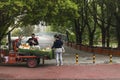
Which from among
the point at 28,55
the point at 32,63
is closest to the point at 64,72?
the point at 32,63

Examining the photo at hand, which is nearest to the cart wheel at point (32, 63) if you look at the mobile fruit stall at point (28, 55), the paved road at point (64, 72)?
the mobile fruit stall at point (28, 55)

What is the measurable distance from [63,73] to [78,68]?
254 centimetres

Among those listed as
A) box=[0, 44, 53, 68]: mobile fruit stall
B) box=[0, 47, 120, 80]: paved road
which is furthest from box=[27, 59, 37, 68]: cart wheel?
box=[0, 47, 120, 80]: paved road

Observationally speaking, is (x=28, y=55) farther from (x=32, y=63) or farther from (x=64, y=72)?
(x=64, y=72)

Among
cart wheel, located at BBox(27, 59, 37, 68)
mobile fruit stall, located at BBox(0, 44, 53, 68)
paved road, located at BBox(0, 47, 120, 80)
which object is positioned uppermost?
mobile fruit stall, located at BBox(0, 44, 53, 68)

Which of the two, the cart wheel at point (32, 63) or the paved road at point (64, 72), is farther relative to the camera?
the cart wheel at point (32, 63)

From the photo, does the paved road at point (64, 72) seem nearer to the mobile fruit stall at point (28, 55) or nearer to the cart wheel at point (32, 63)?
the cart wheel at point (32, 63)

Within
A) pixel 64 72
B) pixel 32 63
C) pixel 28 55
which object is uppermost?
pixel 28 55

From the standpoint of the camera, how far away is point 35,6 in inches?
1064

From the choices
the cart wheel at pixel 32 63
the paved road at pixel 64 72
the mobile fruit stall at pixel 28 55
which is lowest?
the paved road at pixel 64 72

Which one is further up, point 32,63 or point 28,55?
point 28,55

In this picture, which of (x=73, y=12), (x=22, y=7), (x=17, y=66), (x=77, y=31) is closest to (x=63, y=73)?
(x=17, y=66)

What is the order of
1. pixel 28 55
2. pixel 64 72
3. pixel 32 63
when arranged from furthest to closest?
pixel 28 55 → pixel 32 63 → pixel 64 72

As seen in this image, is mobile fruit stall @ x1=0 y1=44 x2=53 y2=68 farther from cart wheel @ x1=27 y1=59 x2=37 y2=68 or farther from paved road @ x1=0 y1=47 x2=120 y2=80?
paved road @ x1=0 y1=47 x2=120 y2=80
